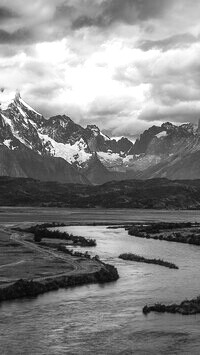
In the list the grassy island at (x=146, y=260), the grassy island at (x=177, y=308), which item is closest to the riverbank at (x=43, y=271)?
the grassy island at (x=146, y=260)

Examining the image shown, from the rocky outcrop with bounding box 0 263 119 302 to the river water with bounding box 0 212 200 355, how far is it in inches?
54.9

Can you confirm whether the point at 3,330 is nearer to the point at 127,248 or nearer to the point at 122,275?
the point at 122,275

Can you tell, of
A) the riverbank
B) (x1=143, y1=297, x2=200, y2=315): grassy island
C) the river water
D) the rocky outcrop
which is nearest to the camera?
the river water

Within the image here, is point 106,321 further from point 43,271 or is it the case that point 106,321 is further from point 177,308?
point 43,271

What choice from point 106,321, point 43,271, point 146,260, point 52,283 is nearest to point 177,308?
point 106,321

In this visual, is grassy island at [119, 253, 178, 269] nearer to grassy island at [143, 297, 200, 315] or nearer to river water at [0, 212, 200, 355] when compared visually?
river water at [0, 212, 200, 355]

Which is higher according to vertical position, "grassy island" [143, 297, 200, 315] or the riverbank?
the riverbank

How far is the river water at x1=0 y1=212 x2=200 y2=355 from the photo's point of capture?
47.5 metres

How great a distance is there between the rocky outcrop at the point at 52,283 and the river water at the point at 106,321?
139 centimetres

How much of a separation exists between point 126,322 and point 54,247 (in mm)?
61533

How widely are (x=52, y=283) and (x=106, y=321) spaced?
1770cm

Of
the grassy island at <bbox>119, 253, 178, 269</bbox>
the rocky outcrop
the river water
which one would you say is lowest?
the river water

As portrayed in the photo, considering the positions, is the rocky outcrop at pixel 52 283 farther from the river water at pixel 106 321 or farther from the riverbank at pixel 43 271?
the river water at pixel 106 321

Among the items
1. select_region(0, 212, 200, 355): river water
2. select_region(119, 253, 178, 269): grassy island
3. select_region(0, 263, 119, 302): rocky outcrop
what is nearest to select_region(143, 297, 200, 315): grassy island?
select_region(0, 212, 200, 355): river water
